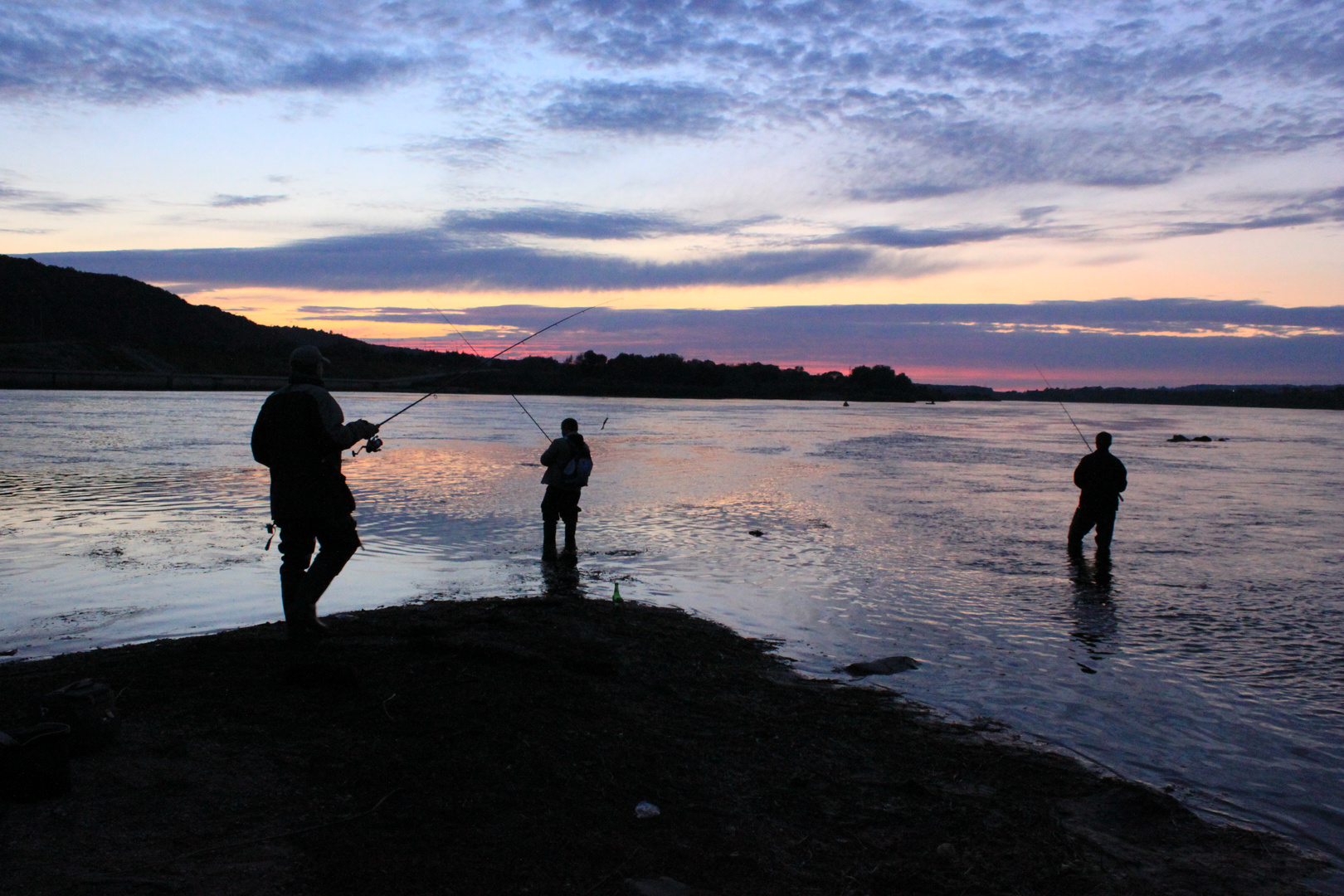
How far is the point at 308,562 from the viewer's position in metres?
5.74

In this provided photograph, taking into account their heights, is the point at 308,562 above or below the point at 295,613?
above

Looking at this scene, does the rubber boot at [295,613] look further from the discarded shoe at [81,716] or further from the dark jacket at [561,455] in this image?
the dark jacket at [561,455]

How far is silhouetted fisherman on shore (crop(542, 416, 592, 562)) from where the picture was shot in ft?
35.0

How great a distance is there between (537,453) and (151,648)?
2289cm

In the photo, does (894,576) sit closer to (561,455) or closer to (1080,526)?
(1080,526)

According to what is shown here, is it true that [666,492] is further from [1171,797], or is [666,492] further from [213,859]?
[213,859]

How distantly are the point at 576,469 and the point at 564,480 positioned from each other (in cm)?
20

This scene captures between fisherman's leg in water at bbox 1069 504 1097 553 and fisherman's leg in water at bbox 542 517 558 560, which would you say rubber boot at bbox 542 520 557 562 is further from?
fisherman's leg in water at bbox 1069 504 1097 553

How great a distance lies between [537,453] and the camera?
2855 cm

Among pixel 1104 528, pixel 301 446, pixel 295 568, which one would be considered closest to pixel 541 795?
pixel 295 568

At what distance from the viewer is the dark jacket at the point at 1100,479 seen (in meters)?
12.3

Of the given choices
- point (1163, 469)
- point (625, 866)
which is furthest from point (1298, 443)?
point (625, 866)

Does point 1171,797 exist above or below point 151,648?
below

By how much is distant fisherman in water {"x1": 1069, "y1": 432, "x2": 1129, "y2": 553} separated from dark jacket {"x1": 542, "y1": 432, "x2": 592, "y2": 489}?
22.6 feet
